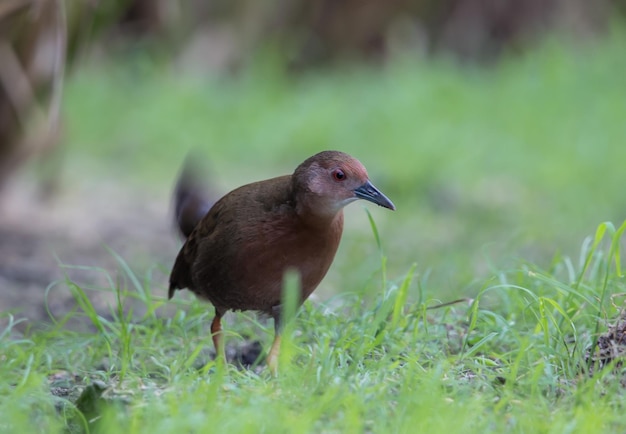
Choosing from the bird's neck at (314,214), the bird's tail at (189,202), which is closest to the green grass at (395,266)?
the bird's neck at (314,214)

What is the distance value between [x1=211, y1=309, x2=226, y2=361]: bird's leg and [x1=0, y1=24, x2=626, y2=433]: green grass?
103mm

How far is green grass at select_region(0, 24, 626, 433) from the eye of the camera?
3.04 metres

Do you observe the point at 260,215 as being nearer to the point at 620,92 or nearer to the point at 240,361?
the point at 240,361

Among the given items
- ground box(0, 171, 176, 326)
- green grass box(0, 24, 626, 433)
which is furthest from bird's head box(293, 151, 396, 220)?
ground box(0, 171, 176, 326)

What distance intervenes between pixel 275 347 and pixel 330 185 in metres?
0.64

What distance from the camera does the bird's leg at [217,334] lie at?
3.76 meters

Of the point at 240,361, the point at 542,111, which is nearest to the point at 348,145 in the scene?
the point at 542,111

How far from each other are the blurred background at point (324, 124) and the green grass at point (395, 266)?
0.12 feet

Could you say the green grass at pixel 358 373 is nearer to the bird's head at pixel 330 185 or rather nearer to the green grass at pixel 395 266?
the green grass at pixel 395 266

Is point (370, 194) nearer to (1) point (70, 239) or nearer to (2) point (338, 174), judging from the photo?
(2) point (338, 174)

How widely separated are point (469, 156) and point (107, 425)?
642 cm

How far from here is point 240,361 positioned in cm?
404

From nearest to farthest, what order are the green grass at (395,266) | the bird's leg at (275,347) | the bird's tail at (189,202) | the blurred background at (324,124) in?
the green grass at (395,266) < the bird's leg at (275,347) < the bird's tail at (189,202) < the blurred background at (324,124)

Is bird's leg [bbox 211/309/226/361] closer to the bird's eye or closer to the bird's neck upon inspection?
the bird's neck
